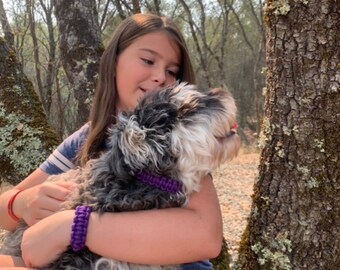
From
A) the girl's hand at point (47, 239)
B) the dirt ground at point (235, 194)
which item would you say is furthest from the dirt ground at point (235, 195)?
the girl's hand at point (47, 239)

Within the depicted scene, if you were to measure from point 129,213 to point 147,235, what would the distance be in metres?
0.16

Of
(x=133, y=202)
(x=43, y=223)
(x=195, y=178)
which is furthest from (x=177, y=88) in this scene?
(x=43, y=223)

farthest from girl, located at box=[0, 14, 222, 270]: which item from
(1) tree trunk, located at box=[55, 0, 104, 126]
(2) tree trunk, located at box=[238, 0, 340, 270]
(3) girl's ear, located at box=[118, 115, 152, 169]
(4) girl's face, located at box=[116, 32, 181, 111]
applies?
(1) tree trunk, located at box=[55, 0, 104, 126]

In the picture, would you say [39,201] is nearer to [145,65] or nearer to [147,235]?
[147,235]

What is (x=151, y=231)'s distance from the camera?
2.17 meters

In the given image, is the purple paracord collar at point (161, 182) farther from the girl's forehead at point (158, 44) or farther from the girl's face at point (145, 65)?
the girl's forehead at point (158, 44)

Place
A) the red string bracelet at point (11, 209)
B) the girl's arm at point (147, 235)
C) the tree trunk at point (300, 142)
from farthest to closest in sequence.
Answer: the red string bracelet at point (11, 209) → the tree trunk at point (300, 142) → the girl's arm at point (147, 235)

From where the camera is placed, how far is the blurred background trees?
416 centimetres

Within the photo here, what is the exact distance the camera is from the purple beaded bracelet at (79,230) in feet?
7.30

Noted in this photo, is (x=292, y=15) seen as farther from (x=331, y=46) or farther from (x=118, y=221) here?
(x=118, y=221)

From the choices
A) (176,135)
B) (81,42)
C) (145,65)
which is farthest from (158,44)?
(81,42)

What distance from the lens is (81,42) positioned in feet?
13.4

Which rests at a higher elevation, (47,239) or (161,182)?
(161,182)

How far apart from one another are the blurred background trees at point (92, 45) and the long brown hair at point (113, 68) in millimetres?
1044
